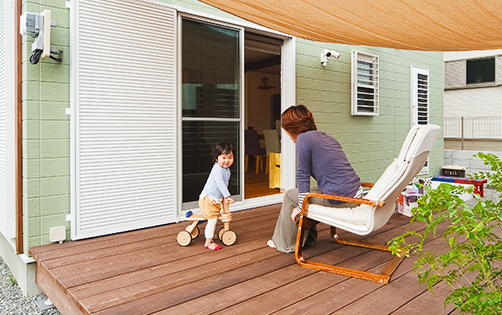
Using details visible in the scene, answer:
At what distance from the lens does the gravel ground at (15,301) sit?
2.83 meters

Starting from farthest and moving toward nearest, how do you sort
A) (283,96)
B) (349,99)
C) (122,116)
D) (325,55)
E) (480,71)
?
(480,71) → (349,99) → (325,55) → (283,96) → (122,116)

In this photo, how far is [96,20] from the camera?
3395mm

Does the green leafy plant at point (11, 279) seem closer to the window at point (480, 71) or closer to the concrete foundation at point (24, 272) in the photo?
the concrete foundation at point (24, 272)

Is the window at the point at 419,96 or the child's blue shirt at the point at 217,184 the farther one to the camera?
the window at the point at 419,96

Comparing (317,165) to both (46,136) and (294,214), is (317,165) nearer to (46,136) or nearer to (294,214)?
(294,214)

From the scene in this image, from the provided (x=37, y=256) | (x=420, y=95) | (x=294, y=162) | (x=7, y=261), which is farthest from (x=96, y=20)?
(x=420, y=95)

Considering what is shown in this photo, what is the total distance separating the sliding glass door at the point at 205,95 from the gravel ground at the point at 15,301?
1.64 metres

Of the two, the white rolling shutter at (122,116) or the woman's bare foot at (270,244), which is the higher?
the white rolling shutter at (122,116)

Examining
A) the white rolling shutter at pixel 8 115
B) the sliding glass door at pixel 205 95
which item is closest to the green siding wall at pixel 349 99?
the sliding glass door at pixel 205 95

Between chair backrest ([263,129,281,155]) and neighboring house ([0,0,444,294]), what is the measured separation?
2.06 metres

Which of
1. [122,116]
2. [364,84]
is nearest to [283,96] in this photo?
[364,84]

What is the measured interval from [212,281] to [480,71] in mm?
13876

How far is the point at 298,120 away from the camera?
3002 millimetres

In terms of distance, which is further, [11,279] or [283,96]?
[283,96]
